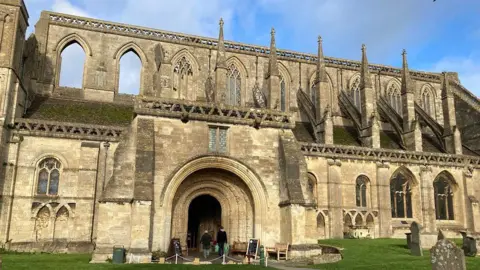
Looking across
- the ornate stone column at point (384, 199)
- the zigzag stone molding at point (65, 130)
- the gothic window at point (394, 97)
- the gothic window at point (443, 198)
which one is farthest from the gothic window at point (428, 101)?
the zigzag stone molding at point (65, 130)

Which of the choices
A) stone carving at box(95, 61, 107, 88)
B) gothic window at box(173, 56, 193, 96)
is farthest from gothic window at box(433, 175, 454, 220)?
stone carving at box(95, 61, 107, 88)

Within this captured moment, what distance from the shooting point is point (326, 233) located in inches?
1099

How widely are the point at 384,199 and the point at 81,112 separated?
66.3 feet

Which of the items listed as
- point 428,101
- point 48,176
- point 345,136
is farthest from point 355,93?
point 48,176

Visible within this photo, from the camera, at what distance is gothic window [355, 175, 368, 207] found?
29703 millimetres

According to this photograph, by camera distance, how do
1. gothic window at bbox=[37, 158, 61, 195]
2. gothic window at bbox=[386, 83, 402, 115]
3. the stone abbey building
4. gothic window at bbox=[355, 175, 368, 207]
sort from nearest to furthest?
the stone abbey building < gothic window at bbox=[37, 158, 61, 195] < gothic window at bbox=[355, 175, 368, 207] < gothic window at bbox=[386, 83, 402, 115]

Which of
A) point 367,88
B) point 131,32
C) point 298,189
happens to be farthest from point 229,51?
point 298,189

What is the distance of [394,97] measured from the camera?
3988 centimetres

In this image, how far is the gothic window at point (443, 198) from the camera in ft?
104

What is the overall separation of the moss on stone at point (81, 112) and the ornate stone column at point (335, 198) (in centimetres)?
1316

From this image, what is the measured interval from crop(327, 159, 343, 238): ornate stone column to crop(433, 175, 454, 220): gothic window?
796cm

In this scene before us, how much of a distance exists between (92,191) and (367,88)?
2048cm

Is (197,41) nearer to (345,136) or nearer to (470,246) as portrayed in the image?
(345,136)

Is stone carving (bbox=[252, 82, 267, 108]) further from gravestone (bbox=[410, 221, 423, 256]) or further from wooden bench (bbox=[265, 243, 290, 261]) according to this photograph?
gravestone (bbox=[410, 221, 423, 256])
